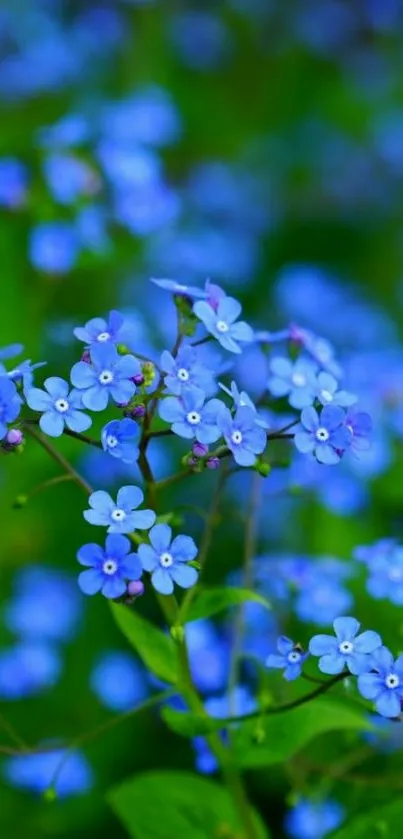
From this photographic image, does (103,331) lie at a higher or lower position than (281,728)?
higher

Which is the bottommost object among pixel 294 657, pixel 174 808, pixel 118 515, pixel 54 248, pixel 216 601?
pixel 174 808

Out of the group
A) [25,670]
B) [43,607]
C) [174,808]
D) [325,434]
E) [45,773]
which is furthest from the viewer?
[43,607]

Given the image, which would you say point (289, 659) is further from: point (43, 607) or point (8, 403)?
point (43, 607)

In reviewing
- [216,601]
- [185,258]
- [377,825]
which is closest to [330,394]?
[216,601]

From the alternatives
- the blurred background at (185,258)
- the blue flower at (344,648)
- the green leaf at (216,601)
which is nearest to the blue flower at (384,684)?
the blue flower at (344,648)

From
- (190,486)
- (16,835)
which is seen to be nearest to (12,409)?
(16,835)

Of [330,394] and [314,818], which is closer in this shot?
[330,394]

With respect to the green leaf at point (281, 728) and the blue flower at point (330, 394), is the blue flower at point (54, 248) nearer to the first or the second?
the blue flower at point (330, 394)

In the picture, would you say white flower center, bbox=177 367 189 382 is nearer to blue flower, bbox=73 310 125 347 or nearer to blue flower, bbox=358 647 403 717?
blue flower, bbox=73 310 125 347

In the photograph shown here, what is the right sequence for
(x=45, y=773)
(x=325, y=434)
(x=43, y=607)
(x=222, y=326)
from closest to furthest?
1. (x=325, y=434)
2. (x=222, y=326)
3. (x=45, y=773)
4. (x=43, y=607)
